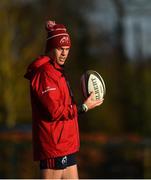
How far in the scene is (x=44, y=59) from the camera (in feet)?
17.9

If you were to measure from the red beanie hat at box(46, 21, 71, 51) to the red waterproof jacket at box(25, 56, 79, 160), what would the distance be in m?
0.12

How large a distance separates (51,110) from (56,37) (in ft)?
1.92

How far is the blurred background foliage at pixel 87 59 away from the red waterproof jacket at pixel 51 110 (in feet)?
46.3

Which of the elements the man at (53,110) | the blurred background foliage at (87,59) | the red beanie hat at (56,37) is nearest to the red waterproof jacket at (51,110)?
the man at (53,110)

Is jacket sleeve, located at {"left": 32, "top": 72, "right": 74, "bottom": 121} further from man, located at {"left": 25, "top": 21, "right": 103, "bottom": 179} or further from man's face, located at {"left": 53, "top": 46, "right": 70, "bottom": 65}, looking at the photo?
man's face, located at {"left": 53, "top": 46, "right": 70, "bottom": 65}

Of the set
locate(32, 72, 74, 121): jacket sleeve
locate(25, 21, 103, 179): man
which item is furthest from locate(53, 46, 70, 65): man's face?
locate(32, 72, 74, 121): jacket sleeve

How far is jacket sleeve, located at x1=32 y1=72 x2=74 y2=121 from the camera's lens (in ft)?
17.3

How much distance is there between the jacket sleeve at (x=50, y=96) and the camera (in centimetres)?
528

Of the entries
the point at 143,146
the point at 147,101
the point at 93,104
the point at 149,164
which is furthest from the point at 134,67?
the point at 93,104

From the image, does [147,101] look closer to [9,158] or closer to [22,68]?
[22,68]

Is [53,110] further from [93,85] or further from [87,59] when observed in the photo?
[87,59]

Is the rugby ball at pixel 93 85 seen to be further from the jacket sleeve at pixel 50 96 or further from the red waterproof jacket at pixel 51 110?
the jacket sleeve at pixel 50 96

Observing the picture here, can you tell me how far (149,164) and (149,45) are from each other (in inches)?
288

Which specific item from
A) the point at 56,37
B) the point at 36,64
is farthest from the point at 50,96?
the point at 56,37
